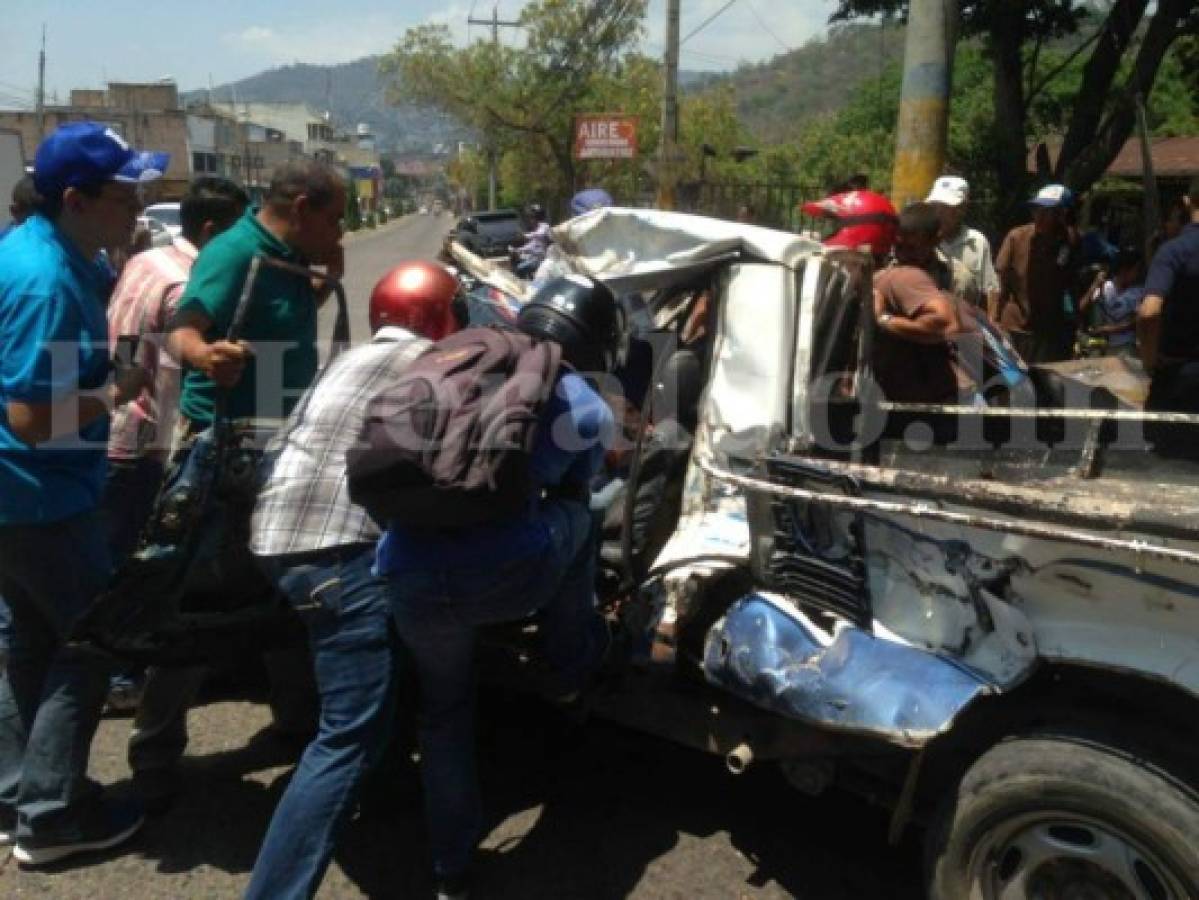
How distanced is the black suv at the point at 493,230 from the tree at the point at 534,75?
729 cm

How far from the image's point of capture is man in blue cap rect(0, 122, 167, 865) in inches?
115

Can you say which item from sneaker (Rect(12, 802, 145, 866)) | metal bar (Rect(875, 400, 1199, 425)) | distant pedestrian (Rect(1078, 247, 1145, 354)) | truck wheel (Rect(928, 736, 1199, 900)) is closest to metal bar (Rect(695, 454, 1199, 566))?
truck wheel (Rect(928, 736, 1199, 900))

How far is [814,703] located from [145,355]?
8.08 feet

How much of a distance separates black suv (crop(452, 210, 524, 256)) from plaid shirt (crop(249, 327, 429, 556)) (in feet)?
77.7

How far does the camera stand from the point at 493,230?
29984 millimetres

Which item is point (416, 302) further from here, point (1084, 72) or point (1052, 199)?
point (1084, 72)

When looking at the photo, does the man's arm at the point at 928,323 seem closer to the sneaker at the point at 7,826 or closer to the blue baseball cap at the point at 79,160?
the blue baseball cap at the point at 79,160

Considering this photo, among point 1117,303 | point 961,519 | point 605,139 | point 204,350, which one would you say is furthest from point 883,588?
point 605,139

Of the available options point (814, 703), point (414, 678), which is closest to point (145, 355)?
point (414, 678)

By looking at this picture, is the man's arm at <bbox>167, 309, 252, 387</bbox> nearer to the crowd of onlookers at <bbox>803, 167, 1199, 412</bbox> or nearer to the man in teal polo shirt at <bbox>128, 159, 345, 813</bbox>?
the man in teal polo shirt at <bbox>128, 159, 345, 813</bbox>

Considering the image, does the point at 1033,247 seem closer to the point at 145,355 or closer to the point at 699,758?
the point at 699,758

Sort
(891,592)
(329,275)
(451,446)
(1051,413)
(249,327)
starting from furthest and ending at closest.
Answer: (1051,413)
(329,275)
(249,327)
(891,592)
(451,446)

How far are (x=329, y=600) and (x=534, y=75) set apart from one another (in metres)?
37.6

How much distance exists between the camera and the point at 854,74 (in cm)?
13038
